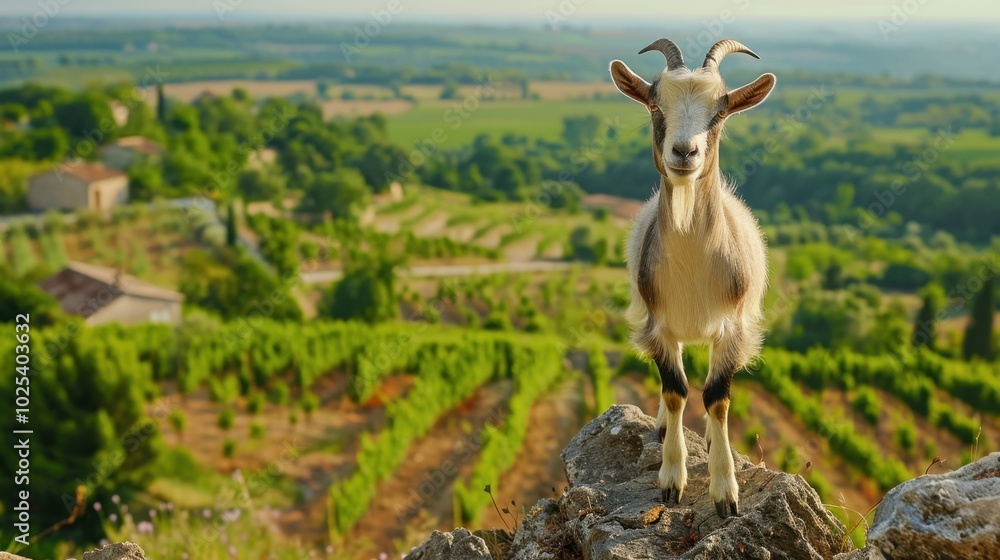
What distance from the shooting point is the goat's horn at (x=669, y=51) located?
7430 millimetres

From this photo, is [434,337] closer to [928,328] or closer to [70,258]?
[928,328]

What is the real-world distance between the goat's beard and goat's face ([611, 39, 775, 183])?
22cm

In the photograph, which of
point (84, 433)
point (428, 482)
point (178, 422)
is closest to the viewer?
point (84, 433)

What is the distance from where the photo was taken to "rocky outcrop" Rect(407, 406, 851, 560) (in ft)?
24.9

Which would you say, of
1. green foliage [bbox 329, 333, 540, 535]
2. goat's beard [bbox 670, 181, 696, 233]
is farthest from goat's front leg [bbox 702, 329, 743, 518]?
green foliage [bbox 329, 333, 540, 535]

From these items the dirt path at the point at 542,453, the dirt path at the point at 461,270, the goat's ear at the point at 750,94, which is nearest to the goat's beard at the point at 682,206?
the goat's ear at the point at 750,94

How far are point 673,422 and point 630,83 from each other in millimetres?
3084

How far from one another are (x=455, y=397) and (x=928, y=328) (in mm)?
31069

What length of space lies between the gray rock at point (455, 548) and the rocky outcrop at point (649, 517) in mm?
18

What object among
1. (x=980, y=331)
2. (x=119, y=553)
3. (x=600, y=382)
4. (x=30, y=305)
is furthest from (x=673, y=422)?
(x=30, y=305)

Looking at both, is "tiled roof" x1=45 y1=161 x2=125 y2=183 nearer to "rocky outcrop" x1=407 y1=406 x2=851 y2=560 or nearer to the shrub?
the shrub

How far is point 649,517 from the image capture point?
810cm

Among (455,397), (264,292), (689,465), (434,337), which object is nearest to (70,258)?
(264,292)

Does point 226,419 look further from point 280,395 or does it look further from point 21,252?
point 21,252
